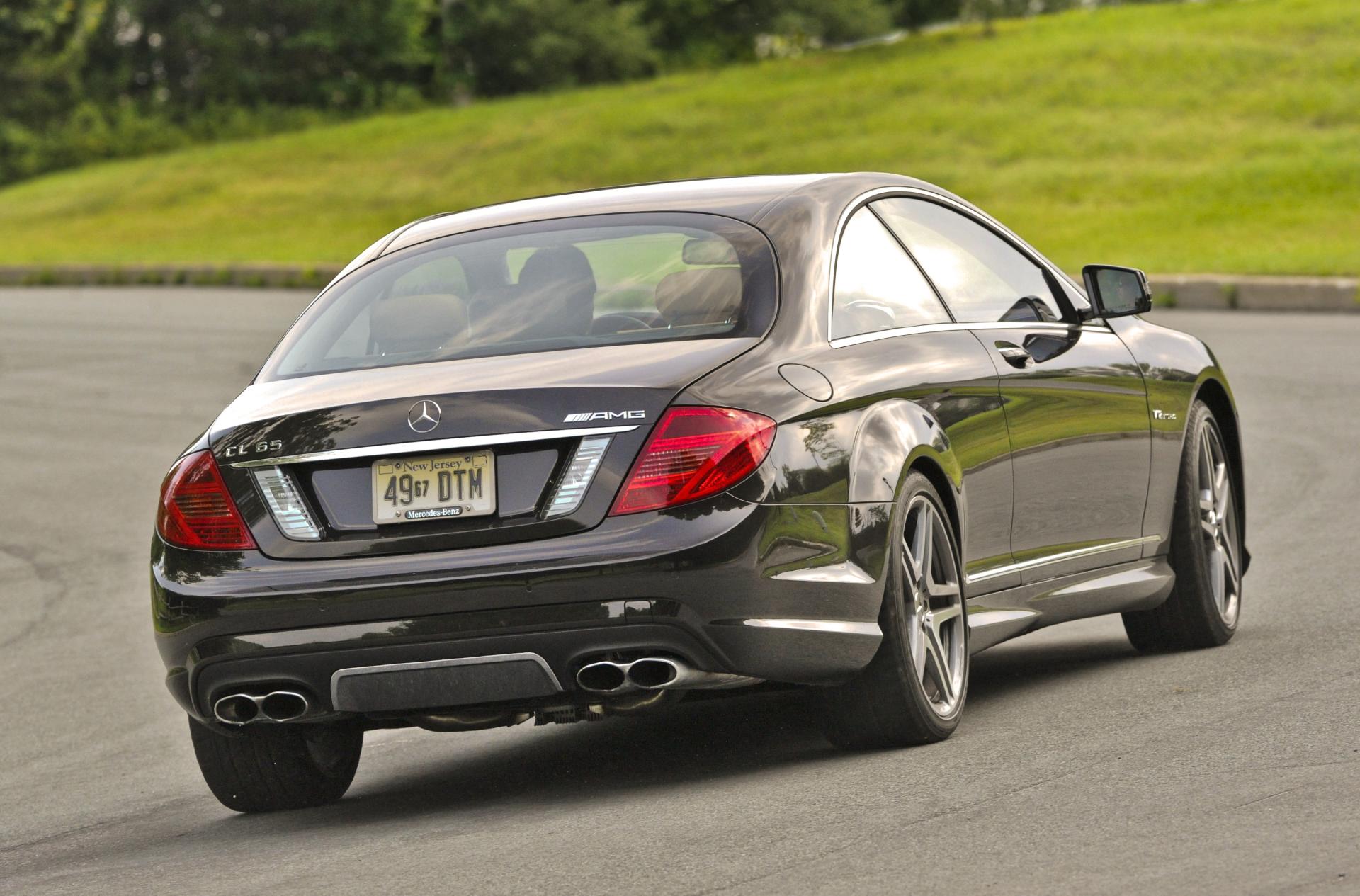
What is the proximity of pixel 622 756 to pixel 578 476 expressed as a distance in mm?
1421

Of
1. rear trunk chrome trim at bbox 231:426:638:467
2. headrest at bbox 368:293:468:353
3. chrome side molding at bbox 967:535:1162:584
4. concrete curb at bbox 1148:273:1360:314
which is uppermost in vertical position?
headrest at bbox 368:293:468:353

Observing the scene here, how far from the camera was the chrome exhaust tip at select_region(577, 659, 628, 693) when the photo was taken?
16.4 feet

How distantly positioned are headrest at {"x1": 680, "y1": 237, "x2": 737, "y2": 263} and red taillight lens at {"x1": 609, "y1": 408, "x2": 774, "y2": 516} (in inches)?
29.1

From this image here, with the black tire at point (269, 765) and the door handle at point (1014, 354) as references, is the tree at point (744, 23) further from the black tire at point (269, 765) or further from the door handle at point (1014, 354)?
the black tire at point (269, 765)

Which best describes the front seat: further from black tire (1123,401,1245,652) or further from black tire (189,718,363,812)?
black tire (1123,401,1245,652)

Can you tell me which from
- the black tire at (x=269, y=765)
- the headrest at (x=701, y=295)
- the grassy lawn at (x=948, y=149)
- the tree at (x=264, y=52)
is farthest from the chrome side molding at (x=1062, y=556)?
the tree at (x=264, y=52)

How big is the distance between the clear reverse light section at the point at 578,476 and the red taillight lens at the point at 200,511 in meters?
0.76

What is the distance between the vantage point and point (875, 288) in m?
5.93

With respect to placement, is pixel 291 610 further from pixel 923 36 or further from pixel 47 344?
pixel 923 36

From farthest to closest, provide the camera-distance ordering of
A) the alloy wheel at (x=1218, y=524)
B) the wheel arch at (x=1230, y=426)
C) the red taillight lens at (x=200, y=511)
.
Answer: the wheel arch at (x=1230, y=426), the alloy wheel at (x=1218, y=524), the red taillight lens at (x=200, y=511)

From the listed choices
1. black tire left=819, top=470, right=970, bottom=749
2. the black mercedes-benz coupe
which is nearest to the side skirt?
the black mercedes-benz coupe

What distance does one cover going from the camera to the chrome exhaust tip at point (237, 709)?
5.24 meters

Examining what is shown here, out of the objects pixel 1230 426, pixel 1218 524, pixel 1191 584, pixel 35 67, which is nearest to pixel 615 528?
pixel 1191 584

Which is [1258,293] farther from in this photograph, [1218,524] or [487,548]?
[487,548]
